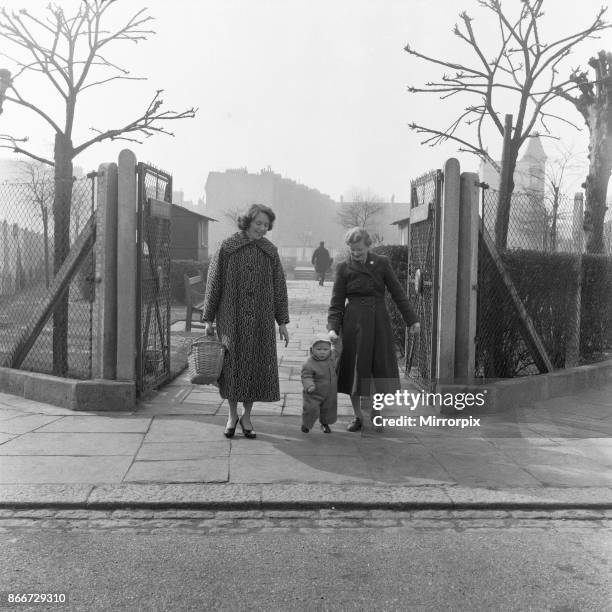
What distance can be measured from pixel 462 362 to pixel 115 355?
3.22 meters

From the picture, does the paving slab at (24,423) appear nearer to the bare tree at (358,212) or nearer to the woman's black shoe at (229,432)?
the woman's black shoe at (229,432)

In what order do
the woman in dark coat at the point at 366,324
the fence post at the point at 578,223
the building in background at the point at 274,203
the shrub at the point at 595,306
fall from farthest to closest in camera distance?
the building in background at the point at 274,203
the shrub at the point at 595,306
the fence post at the point at 578,223
the woman in dark coat at the point at 366,324

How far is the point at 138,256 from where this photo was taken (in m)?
7.08

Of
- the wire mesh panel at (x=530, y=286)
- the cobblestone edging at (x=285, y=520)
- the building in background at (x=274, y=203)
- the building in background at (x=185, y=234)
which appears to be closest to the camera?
the cobblestone edging at (x=285, y=520)

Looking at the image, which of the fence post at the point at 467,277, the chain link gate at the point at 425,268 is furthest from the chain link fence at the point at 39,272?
the fence post at the point at 467,277

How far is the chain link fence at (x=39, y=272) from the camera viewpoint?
7.62 m

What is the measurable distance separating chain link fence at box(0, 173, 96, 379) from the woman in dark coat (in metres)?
2.48

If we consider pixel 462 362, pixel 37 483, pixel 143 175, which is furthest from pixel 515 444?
pixel 143 175

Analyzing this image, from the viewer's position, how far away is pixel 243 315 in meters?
6.05

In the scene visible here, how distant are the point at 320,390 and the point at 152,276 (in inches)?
96.4

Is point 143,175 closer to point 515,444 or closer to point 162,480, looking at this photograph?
point 162,480

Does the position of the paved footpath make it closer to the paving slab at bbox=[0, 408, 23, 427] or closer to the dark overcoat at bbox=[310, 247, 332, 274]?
the paving slab at bbox=[0, 408, 23, 427]

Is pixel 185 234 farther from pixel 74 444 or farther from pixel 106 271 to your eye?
pixel 74 444

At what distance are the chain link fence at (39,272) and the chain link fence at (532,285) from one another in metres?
3.83
